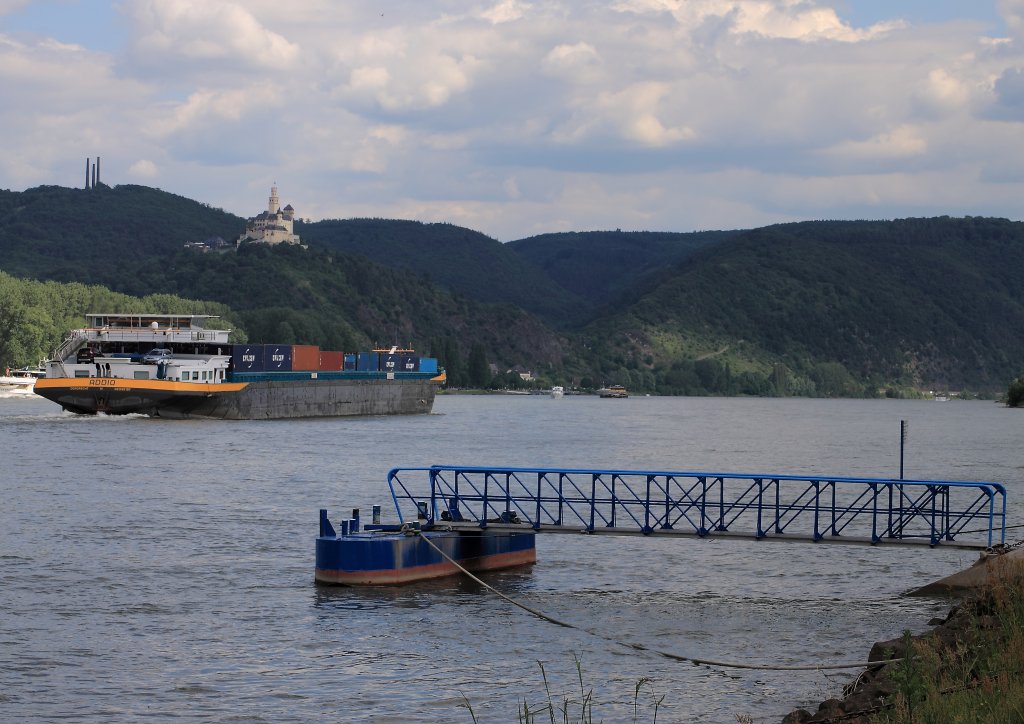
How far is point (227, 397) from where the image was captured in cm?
11988

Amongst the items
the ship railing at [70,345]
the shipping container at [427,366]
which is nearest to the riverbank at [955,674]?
the ship railing at [70,345]

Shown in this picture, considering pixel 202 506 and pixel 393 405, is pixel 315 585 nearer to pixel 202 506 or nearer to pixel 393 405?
pixel 202 506

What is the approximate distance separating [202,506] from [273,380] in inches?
2818

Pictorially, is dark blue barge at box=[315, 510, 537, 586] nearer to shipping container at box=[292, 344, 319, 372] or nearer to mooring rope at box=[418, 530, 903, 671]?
mooring rope at box=[418, 530, 903, 671]

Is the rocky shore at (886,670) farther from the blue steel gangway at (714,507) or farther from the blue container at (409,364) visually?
the blue container at (409,364)

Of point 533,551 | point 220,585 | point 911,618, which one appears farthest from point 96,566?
point 911,618

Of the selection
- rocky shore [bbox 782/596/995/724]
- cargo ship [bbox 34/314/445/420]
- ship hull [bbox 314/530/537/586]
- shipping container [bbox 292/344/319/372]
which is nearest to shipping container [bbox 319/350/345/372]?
cargo ship [bbox 34/314/445/420]

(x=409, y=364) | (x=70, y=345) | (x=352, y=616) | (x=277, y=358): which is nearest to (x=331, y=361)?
(x=277, y=358)

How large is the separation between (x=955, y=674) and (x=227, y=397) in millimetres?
104172

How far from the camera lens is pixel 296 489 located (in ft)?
215

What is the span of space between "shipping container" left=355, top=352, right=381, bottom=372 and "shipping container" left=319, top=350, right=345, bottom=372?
5.40m

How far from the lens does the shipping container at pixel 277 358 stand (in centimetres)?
12538

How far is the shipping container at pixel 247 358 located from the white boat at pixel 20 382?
70280mm

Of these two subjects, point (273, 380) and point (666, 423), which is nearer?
point (273, 380)
